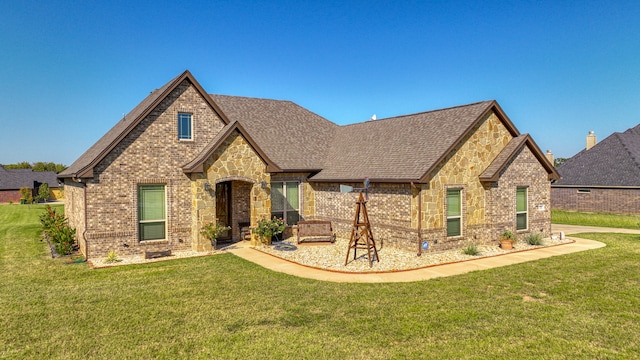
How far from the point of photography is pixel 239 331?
7477mm

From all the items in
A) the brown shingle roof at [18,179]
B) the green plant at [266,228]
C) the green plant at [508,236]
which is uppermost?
the brown shingle roof at [18,179]

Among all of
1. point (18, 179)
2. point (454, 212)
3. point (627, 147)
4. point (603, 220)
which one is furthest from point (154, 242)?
point (18, 179)

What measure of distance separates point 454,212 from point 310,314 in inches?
384

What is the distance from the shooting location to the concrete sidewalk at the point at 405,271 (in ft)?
37.9

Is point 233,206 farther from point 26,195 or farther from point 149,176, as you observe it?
point 26,195

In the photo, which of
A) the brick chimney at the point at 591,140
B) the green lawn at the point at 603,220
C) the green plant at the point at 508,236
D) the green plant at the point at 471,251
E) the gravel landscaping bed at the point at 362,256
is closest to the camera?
the gravel landscaping bed at the point at 362,256

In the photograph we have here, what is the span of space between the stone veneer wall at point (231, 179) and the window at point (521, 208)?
11357 millimetres

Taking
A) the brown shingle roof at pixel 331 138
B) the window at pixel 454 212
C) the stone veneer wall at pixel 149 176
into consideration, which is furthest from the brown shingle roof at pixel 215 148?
the window at pixel 454 212

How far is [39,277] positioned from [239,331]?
8.11 m

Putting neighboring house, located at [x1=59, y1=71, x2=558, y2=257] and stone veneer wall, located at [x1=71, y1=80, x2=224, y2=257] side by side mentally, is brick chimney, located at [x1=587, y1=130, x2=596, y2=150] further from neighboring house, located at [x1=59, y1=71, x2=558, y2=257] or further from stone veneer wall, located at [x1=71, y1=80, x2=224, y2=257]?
stone veneer wall, located at [x1=71, y1=80, x2=224, y2=257]

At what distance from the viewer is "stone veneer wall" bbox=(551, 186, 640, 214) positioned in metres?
28.2

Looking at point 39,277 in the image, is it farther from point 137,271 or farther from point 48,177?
point 48,177

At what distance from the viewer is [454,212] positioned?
16109 millimetres

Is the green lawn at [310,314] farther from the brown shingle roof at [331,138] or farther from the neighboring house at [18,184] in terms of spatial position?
the neighboring house at [18,184]
